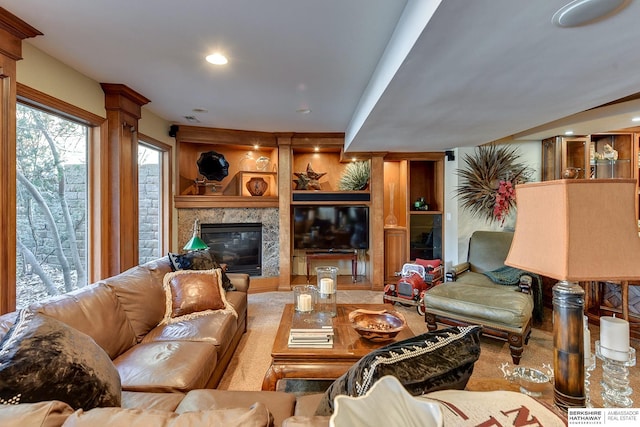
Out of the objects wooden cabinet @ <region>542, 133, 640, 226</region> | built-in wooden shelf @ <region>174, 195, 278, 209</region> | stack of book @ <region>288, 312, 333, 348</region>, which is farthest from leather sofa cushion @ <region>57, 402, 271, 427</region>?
wooden cabinet @ <region>542, 133, 640, 226</region>

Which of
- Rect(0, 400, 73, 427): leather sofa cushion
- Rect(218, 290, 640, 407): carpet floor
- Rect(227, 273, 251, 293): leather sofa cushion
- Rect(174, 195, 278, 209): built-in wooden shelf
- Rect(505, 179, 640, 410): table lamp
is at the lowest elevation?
Rect(218, 290, 640, 407): carpet floor

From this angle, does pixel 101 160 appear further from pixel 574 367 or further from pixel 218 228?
pixel 574 367

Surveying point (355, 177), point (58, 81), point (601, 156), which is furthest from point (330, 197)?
point (601, 156)

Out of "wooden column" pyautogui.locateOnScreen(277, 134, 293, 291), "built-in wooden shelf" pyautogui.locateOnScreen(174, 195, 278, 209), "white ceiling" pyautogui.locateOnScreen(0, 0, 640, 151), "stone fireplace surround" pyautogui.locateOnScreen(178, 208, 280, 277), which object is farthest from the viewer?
"wooden column" pyautogui.locateOnScreen(277, 134, 293, 291)

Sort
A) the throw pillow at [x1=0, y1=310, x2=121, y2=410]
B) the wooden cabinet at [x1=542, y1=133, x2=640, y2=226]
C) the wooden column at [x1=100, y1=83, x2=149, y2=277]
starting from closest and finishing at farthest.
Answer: the throw pillow at [x1=0, y1=310, x2=121, y2=410]
the wooden column at [x1=100, y1=83, x2=149, y2=277]
the wooden cabinet at [x1=542, y1=133, x2=640, y2=226]

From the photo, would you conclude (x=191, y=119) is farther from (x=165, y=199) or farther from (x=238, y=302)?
(x=238, y=302)

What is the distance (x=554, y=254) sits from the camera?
940 millimetres

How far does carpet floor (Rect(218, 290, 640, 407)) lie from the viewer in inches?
85.4

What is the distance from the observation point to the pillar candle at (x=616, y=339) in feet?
3.39

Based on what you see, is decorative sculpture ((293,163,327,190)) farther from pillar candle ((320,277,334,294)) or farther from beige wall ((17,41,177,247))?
pillar candle ((320,277,334,294))

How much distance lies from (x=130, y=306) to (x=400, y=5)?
8.53ft

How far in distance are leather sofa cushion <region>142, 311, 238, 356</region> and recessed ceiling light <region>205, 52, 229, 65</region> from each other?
2021 millimetres

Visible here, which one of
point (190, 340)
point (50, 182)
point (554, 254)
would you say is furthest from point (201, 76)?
point (554, 254)

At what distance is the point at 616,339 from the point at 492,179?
3.70 metres
